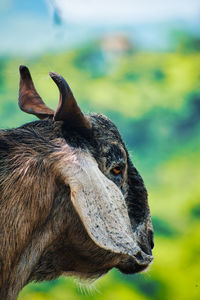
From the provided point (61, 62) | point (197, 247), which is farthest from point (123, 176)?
point (61, 62)

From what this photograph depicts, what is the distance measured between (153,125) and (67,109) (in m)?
5.13

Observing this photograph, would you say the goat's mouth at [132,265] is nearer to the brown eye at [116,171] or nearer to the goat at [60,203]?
the goat at [60,203]

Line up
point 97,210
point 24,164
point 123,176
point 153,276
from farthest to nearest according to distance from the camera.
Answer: point 153,276 → point 123,176 → point 24,164 → point 97,210

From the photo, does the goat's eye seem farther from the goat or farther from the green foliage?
the green foliage

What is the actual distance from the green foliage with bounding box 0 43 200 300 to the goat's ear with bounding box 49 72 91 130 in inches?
121

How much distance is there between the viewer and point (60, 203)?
9.67 feet

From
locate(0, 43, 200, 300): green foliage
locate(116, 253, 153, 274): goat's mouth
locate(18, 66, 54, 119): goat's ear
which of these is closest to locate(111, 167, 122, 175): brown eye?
locate(116, 253, 153, 274): goat's mouth

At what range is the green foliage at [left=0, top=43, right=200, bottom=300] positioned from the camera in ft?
21.5

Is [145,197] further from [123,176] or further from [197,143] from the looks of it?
[197,143]

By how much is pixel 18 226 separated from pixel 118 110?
537 centimetres

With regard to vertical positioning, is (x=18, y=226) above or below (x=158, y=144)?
below

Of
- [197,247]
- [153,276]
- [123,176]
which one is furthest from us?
[197,247]

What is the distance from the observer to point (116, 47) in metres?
8.77

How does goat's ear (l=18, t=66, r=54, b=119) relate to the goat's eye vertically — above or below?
above
